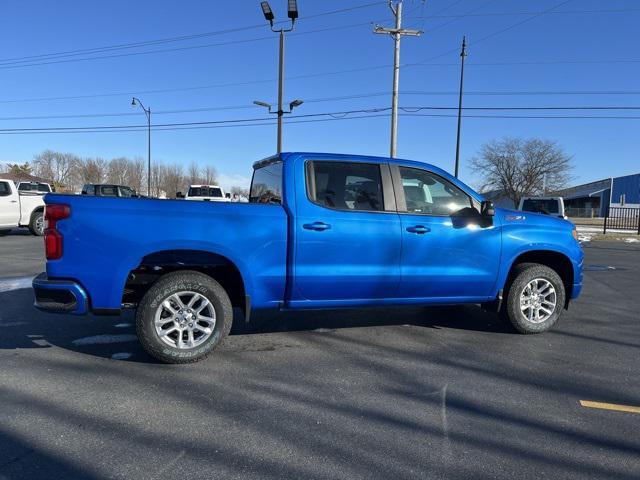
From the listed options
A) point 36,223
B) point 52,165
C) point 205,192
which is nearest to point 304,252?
point 36,223

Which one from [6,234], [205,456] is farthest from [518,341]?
[6,234]

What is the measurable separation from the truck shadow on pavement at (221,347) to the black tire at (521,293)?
227mm

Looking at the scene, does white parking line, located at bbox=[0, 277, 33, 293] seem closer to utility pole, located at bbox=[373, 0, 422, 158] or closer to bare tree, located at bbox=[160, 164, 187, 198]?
utility pole, located at bbox=[373, 0, 422, 158]

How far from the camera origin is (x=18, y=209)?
1628 cm

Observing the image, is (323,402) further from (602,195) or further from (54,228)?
(602,195)

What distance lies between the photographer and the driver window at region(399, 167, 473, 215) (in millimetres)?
5043

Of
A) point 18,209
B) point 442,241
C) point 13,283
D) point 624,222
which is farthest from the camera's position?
point 624,222

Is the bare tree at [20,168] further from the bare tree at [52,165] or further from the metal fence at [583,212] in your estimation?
the metal fence at [583,212]

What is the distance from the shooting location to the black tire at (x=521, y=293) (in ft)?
17.6

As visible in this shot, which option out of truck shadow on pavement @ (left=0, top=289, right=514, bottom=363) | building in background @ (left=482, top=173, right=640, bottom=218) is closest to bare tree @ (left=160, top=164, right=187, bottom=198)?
building in background @ (left=482, top=173, right=640, bottom=218)

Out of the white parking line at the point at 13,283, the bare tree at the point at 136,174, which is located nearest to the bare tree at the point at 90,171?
the bare tree at the point at 136,174

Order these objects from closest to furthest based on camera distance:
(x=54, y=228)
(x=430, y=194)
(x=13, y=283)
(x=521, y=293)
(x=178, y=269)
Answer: (x=54, y=228)
(x=178, y=269)
(x=430, y=194)
(x=521, y=293)
(x=13, y=283)

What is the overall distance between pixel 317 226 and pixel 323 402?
1.66 m

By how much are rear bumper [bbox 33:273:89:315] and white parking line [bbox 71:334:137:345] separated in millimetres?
982
